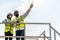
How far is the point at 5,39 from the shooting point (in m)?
15.3

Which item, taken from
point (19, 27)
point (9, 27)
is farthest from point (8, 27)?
point (19, 27)

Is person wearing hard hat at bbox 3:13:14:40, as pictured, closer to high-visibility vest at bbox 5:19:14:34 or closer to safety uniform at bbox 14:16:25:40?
high-visibility vest at bbox 5:19:14:34

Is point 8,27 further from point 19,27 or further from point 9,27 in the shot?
point 19,27

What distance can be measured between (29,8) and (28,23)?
106 cm

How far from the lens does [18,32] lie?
50.4 ft

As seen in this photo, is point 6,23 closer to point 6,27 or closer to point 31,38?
point 6,27

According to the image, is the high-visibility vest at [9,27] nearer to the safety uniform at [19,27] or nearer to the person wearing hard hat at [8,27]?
the person wearing hard hat at [8,27]

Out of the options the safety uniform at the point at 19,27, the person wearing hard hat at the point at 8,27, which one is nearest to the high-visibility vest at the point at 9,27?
the person wearing hard hat at the point at 8,27

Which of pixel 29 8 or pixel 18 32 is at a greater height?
pixel 29 8

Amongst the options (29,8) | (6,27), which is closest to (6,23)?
(6,27)

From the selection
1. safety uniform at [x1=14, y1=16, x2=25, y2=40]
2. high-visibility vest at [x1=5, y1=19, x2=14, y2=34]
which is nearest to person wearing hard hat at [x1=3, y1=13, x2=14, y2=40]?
high-visibility vest at [x1=5, y1=19, x2=14, y2=34]

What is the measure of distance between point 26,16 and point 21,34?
95 cm

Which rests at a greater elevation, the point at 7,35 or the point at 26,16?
the point at 26,16

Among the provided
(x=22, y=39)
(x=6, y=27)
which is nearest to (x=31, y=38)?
(x=22, y=39)
